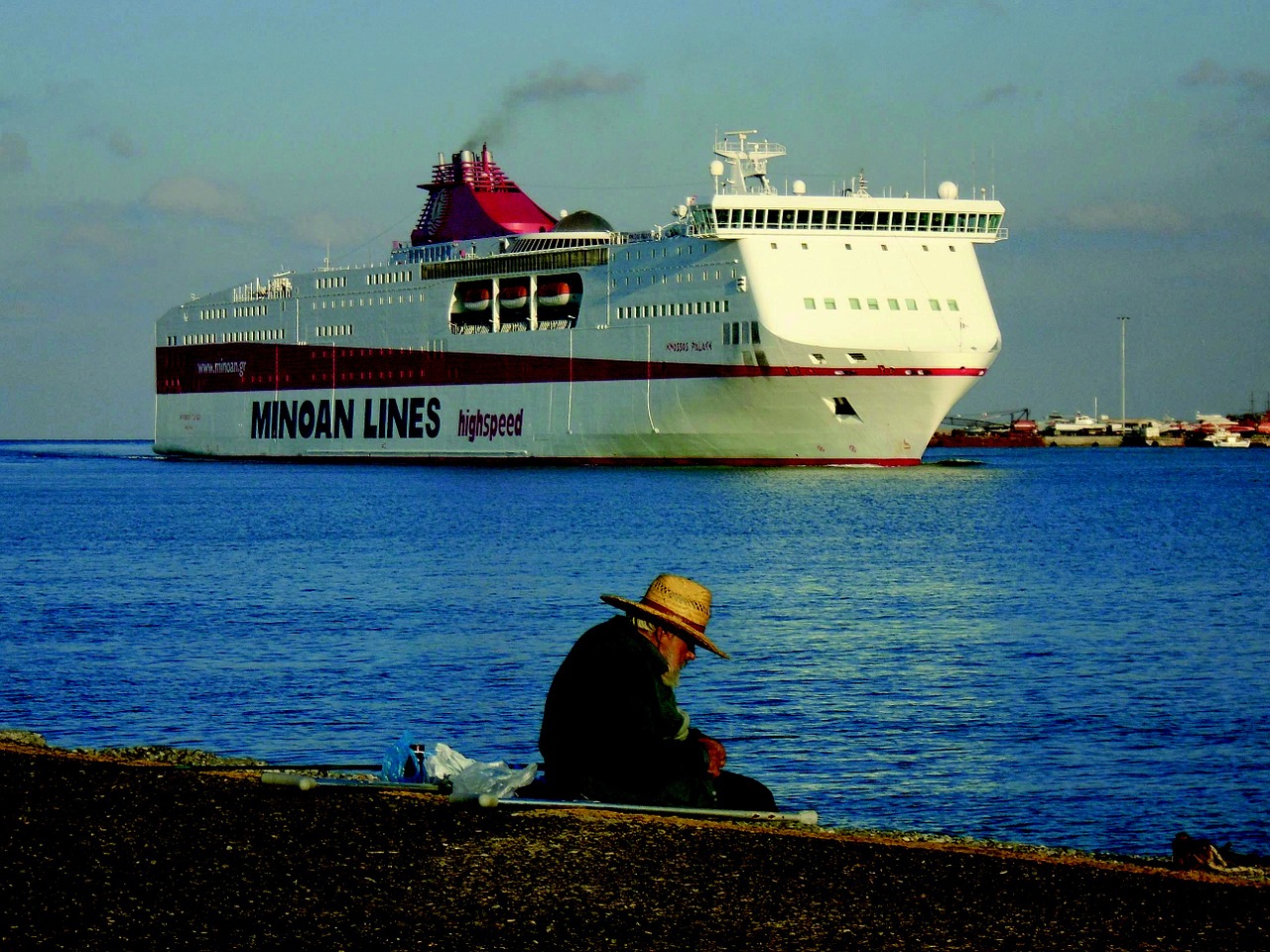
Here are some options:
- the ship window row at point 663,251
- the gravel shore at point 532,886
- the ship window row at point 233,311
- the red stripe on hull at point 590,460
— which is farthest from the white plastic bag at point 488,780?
the ship window row at point 233,311

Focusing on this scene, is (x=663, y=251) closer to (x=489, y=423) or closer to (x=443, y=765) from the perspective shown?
(x=489, y=423)

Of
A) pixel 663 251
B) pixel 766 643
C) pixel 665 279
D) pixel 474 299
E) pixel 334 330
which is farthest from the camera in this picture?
pixel 334 330

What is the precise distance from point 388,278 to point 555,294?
32.9 ft

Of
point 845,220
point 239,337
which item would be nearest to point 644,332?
point 845,220

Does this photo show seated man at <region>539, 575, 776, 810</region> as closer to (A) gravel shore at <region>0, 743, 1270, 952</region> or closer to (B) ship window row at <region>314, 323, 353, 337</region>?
(A) gravel shore at <region>0, 743, 1270, 952</region>

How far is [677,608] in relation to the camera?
21.5 ft

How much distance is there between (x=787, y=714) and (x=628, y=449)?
40.4 metres

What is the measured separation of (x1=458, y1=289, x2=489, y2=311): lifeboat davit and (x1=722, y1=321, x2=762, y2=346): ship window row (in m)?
14.4

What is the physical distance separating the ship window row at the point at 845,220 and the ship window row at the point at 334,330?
72.9 feet

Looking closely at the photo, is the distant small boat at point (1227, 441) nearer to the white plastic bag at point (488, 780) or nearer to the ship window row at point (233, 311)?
the ship window row at point (233, 311)

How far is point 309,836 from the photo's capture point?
6.59 metres

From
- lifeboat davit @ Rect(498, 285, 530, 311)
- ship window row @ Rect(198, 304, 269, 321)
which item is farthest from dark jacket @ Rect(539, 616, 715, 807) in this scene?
ship window row @ Rect(198, 304, 269, 321)

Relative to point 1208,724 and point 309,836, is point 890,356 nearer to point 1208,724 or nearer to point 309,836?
point 1208,724

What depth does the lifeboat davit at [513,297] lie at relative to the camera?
2347 inches
